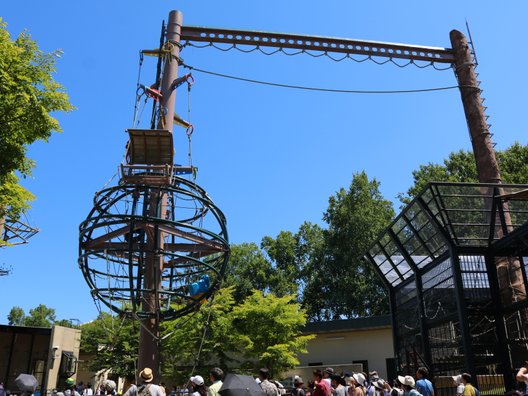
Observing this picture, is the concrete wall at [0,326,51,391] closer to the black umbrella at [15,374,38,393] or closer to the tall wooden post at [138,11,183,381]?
the tall wooden post at [138,11,183,381]

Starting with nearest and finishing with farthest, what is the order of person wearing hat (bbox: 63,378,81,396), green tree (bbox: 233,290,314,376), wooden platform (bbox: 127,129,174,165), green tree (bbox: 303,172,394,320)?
wooden platform (bbox: 127,129,174,165) < person wearing hat (bbox: 63,378,81,396) < green tree (bbox: 233,290,314,376) < green tree (bbox: 303,172,394,320)

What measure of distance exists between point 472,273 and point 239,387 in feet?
29.0

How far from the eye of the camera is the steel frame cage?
11.6 meters

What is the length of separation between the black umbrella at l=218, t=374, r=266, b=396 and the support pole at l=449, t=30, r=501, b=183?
1054 centimetres

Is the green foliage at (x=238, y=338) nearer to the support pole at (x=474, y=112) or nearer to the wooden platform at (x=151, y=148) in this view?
the support pole at (x=474, y=112)

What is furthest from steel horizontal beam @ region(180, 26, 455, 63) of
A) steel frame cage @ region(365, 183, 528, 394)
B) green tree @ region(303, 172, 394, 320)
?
green tree @ region(303, 172, 394, 320)

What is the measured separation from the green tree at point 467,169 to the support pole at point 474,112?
2142 centimetres

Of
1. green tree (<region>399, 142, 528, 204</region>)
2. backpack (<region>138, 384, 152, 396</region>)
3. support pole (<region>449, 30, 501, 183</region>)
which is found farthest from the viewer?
green tree (<region>399, 142, 528, 204</region>)

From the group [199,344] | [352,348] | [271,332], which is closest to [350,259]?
[352,348]

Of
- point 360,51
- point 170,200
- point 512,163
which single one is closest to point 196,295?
point 170,200

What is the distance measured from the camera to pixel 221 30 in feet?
47.0

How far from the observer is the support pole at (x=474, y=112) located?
13.6 metres

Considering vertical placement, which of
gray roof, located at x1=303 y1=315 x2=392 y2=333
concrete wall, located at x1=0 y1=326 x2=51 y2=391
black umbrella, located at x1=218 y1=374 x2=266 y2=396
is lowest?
black umbrella, located at x1=218 y1=374 x2=266 y2=396

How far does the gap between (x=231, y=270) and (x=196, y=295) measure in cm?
4098
